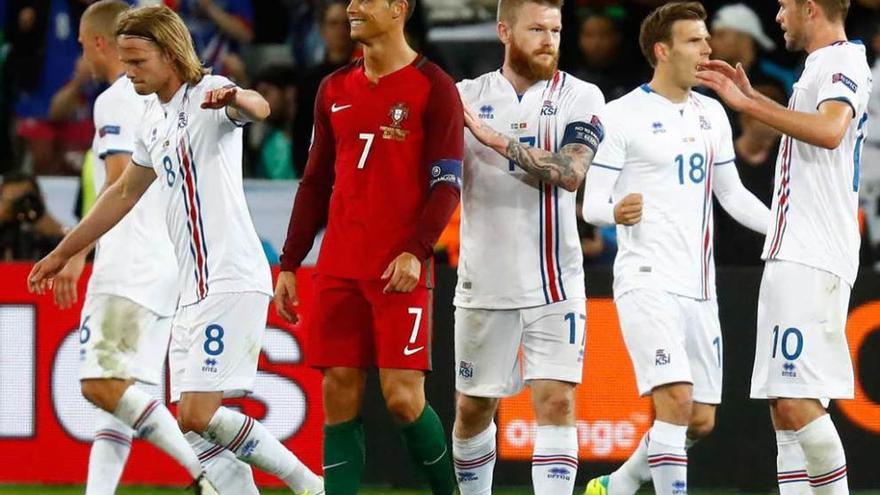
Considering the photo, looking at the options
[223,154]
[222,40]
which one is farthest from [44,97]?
[223,154]

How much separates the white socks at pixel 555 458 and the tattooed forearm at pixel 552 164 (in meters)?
1.07

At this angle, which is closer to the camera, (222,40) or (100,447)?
(100,447)

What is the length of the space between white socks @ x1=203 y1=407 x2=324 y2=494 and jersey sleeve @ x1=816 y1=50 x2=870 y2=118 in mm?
2843

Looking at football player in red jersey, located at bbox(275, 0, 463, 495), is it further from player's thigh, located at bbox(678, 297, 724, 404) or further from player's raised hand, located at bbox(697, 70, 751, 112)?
player's thigh, located at bbox(678, 297, 724, 404)

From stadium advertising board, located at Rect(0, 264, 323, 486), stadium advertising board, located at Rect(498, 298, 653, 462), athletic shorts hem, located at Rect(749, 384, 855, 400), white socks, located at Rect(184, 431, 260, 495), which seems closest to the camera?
athletic shorts hem, located at Rect(749, 384, 855, 400)

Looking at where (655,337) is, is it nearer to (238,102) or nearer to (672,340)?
(672,340)

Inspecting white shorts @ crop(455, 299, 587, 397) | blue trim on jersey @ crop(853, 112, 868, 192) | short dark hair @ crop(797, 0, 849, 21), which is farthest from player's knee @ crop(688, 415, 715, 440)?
short dark hair @ crop(797, 0, 849, 21)

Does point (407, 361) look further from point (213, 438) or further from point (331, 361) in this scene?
point (213, 438)

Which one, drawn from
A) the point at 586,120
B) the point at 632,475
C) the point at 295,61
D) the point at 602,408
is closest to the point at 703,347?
the point at 632,475

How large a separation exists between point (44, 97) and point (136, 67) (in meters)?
5.88

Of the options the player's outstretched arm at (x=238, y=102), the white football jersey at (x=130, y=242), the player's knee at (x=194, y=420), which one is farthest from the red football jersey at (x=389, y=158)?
the white football jersey at (x=130, y=242)

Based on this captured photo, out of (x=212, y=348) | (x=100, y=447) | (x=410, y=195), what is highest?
(x=410, y=195)

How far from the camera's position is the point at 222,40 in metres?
13.8

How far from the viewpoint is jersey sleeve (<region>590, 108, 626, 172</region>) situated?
922 centimetres
